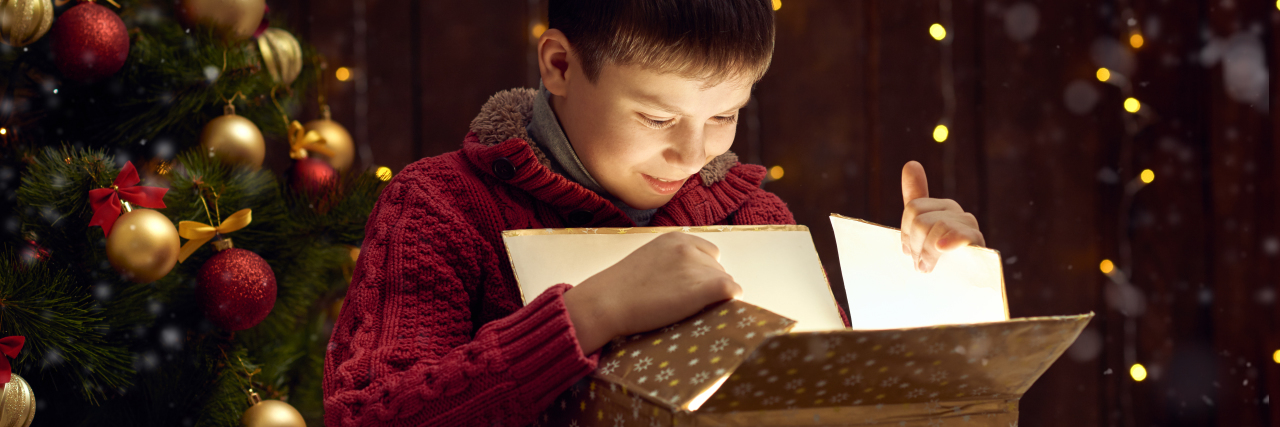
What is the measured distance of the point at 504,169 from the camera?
673mm

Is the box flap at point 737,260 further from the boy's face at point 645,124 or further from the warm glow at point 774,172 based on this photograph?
the warm glow at point 774,172

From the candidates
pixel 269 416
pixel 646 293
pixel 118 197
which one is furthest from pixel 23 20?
pixel 646 293

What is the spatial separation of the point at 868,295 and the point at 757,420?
11.5 inches

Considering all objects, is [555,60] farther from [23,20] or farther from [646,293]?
[23,20]

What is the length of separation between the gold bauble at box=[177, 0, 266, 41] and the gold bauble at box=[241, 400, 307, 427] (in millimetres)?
428

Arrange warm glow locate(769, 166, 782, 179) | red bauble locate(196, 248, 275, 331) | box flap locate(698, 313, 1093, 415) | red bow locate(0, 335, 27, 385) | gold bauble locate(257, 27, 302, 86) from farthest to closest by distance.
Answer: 1. warm glow locate(769, 166, 782, 179)
2. gold bauble locate(257, 27, 302, 86)
3. red bauble locate(196, 248, 275, 331)
4. red bow locate(0, 335, 27, 385)
5. box flap locate(698, 313, 1093, 415)

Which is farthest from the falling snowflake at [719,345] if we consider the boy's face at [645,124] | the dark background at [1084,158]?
the dark background at [1084,158]

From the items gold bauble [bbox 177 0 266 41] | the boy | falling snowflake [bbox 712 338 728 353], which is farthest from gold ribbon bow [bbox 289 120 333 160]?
falling snowflake [bbox 712 338 728 353]

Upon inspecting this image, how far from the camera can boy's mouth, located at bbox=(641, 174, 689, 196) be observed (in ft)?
2.28

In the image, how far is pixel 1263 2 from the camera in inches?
52.4

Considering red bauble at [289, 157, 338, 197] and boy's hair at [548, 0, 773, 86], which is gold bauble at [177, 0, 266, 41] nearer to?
red bauble at [289, 157, 338, 197]

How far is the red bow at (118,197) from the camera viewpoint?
80 centimetres

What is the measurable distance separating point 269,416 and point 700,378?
26.2 inches

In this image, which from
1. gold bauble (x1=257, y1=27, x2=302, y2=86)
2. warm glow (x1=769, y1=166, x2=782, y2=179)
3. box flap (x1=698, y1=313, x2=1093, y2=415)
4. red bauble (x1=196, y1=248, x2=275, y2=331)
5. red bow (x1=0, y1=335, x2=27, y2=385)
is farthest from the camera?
warm glow (x1=769, y1=166, x2=782, y2=179)
